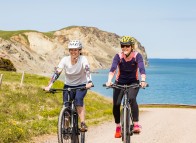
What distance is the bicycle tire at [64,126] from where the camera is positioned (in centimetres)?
916

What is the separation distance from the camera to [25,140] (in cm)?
1331

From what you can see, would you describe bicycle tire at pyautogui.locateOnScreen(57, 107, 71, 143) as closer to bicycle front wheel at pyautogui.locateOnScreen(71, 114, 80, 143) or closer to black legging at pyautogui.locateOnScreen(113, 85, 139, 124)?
bicycle front wheel at pyautogui.locateOnScreen(71, 114, 80, 143)

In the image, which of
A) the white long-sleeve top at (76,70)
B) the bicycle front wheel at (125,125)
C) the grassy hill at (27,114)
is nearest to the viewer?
the bicycle front wheel at (125,125)

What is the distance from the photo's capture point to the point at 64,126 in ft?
31.1

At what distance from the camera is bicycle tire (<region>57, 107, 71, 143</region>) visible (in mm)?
9156

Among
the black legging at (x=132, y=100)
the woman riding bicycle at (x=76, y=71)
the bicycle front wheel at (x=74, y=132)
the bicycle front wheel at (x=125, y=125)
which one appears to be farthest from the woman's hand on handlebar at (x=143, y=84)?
the bicycle front wheel at (x=74, y=132)

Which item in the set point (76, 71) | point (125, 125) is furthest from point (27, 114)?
point (125, 125)

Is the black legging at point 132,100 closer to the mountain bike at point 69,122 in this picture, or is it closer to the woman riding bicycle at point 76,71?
the woman riding bicycle at point 76,71

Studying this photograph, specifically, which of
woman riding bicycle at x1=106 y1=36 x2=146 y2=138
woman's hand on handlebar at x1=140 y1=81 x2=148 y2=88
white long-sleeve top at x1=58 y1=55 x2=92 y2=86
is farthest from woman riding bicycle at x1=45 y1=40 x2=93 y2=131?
woman's hand on handlebar at x1=140 y1=81 x2=148 y2=88

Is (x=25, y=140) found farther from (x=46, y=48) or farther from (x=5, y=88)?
(x=46, y=48)

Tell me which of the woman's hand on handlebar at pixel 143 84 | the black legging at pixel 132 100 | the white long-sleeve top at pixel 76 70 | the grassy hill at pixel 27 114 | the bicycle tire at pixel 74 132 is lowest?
the grassy hill at pixel 27 114

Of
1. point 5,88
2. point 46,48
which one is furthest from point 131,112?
point 46,48

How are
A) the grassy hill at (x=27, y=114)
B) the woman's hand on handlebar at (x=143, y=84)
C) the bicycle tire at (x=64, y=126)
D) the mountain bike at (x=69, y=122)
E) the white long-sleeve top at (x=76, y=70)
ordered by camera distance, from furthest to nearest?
the grassy hill at (x=27, y=114) < the white long-sleeve top at (x=76, y=70) < the woman's hand on handlebar at (x=143, y=84) < the mountain bike at (x=69, y=122) < the bicycle tire at (x=64, y=126)

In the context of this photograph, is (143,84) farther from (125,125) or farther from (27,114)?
(27,114)
